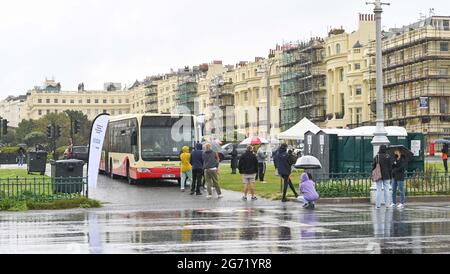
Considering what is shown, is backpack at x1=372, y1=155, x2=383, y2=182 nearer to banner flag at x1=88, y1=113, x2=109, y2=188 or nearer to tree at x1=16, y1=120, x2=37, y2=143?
banner flag at x1=88, y1=113, x2=109, y2=188

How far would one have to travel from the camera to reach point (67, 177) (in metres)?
24.9

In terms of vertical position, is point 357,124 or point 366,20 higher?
point 366,20

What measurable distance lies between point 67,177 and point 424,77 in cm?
7219

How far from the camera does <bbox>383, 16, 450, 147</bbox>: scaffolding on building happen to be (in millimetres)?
91625

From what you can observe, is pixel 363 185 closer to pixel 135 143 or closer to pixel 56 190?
pixel 56 190

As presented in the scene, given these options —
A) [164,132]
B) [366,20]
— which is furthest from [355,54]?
[164,132]

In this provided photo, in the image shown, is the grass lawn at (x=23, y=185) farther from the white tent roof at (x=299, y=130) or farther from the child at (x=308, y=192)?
the white tent roof at (x=299, y=130)

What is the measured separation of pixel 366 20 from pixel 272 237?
95.9 m

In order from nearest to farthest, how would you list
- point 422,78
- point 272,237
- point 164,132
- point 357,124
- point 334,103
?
1. point 272,237
2. point 164,132
3. point 422,78
4. point 357,124
5. point 334,103

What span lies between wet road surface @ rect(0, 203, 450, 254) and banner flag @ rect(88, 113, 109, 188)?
4097 millimetres

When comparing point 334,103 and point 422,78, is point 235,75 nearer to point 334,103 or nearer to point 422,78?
point 334,103

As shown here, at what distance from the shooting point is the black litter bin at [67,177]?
24578mm

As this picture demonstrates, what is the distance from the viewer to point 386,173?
23.1 m

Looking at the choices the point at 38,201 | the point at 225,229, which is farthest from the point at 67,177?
the point at 225,229
